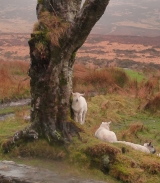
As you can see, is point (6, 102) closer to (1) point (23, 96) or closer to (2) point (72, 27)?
(1) point (23, 96)

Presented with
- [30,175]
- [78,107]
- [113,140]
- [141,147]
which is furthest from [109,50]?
[30,175]

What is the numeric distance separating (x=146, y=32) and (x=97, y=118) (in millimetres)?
87301

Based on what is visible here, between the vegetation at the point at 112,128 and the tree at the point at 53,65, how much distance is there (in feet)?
1.28

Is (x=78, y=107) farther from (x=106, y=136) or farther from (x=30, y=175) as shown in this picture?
(x=30, y=175)

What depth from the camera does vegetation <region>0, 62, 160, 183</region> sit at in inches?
301

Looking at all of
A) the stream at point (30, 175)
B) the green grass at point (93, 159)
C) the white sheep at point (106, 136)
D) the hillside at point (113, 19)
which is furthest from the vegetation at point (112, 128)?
the hillside at point (113, 19)

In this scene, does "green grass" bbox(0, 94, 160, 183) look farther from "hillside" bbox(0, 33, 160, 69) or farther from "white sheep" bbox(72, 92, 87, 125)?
"hillside" bbox(0, 33, 160, 69)

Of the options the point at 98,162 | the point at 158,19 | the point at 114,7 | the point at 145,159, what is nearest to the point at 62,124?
the point at 98,162

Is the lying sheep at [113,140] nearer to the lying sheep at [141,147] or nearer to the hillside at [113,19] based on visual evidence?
the lying sheep at [141,147]

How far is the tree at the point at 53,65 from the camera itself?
8391 millimetres

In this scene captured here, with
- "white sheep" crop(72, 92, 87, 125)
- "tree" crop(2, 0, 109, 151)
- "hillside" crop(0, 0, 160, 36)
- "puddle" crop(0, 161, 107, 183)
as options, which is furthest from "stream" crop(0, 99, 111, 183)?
"hillside" crop(0, 0, 160, 36)

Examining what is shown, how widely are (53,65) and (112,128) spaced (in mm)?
5663

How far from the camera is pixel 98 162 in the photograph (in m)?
7.80

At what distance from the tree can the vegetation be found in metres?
0.39
